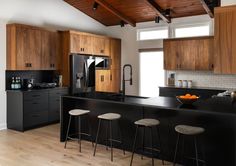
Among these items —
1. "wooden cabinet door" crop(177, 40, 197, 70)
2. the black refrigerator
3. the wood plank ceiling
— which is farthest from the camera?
the black refrigerator

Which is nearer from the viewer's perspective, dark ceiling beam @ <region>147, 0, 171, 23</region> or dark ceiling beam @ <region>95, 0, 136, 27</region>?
dark ceiling beam @ <region>147, 0, 171, 23</region>

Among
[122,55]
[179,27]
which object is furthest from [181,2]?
[122,55]

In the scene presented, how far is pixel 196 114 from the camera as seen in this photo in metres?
3.59

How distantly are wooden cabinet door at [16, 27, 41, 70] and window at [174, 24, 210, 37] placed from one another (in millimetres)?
3810

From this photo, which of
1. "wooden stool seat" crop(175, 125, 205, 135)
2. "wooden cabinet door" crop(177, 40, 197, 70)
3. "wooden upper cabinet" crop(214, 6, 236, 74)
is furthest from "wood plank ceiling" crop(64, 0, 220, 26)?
"wooden stool seat" crop(175, 125, 205, 135)

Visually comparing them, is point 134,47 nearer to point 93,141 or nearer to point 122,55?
point 122,55

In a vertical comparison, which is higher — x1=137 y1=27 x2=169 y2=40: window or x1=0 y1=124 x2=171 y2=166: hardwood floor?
x1=137 y1=27 x2=169 y2=40: window

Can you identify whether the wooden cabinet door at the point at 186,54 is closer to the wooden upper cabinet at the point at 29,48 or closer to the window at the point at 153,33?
the window at the point at 153,33

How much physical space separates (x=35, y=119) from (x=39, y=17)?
8.67 ft

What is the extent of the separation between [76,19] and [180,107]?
5295 mm

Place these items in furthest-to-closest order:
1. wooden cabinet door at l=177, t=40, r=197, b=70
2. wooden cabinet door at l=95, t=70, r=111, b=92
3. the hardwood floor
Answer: wooden cabinet door at l=95, t=70, r=111, b=92 → wooden cabinet door at l=177, t=40, r=197, b=70 → the hardwood floor

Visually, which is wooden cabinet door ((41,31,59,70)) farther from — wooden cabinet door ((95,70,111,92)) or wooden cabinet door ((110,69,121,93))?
wooden cabinet door ((110,69,121,93))

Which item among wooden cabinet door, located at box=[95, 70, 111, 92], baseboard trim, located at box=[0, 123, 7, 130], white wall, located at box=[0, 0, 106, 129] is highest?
white wall, located at box=[0, 0, 106, 129]

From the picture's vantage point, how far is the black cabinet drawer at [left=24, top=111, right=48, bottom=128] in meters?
5.77
